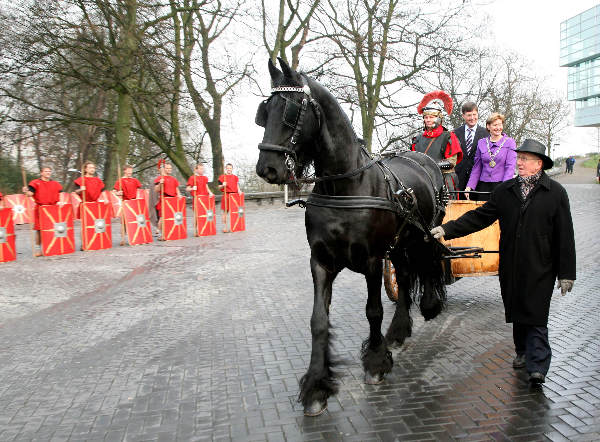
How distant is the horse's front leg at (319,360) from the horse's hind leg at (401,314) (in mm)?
1390

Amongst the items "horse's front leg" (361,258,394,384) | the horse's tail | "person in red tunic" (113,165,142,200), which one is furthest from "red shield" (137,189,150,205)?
"horse's front leg" (361,258,394,384)

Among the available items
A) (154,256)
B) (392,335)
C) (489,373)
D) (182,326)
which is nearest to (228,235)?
(154,256)

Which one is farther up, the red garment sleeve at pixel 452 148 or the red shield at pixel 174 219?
the red garment sleeve at pixel 452 148

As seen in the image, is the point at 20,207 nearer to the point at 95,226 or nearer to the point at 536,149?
the point at 95,226

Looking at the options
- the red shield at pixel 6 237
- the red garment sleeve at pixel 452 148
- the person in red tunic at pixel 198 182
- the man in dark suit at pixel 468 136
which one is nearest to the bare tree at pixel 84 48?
the person in red tunic at pixel 198 182

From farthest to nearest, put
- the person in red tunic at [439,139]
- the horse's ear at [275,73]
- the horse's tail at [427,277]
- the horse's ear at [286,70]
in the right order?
the person in red tunic at [439,139] < the horse's tail at [427,277] < the horse's ear at [275,73] < the horse's ear at [286,70]

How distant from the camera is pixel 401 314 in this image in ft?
17.5

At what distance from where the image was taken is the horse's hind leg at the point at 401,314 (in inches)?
207

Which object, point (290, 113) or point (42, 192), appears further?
point (42, 192)

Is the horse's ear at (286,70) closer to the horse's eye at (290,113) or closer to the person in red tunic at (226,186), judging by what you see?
the horse's eye at (290,113)

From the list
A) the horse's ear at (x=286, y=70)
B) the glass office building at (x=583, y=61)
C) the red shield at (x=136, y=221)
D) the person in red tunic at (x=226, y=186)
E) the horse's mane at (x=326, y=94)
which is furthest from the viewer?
the glass office building at (x=583, y=61)

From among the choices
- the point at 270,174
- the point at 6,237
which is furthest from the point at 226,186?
the point at 270,174

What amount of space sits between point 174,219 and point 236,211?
7.75ft

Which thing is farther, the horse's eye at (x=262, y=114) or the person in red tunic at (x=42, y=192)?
the person in red tunic at (x=42, y=192)
